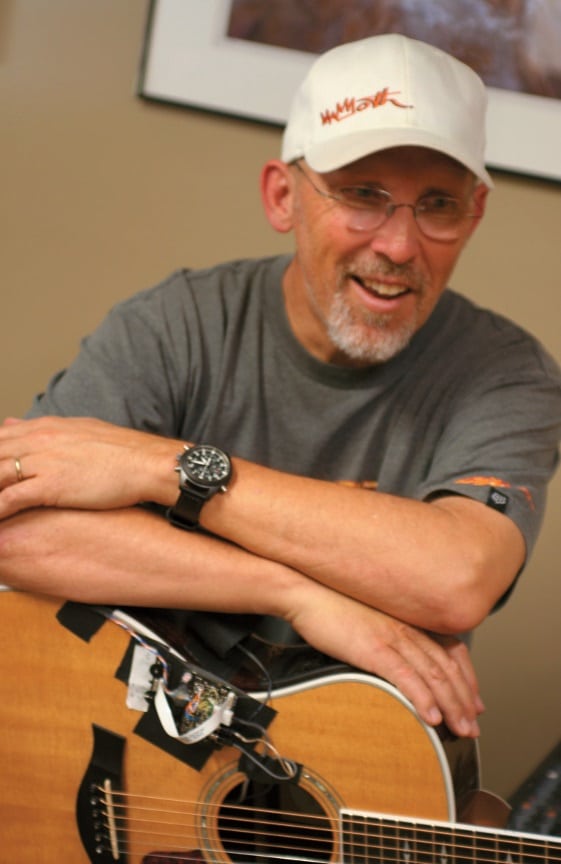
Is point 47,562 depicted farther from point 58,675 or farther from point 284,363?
point 284,363

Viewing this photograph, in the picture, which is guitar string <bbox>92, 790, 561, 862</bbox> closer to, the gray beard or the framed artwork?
the gray beard

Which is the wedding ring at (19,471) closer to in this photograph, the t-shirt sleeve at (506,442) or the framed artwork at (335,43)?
the t-shirt sleeve at (506,442)

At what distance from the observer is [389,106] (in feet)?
4.55

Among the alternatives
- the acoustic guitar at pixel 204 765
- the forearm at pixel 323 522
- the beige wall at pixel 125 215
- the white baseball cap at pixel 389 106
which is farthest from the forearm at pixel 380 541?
the beige wall at pixel 125 215

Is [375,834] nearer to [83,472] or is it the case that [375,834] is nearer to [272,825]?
[272,825]

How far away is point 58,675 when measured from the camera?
4.15 feet

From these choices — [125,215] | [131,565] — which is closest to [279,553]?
[131,565]

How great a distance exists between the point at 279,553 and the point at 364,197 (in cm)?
54

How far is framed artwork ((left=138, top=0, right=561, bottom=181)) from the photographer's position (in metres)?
1.89

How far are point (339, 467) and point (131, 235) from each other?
2.69 feet

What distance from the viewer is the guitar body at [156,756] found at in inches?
47.2

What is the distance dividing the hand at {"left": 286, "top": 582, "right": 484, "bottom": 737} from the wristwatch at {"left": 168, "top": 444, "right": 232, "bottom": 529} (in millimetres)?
175

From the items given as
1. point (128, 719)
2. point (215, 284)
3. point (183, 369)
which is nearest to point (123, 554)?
point (128, 719)

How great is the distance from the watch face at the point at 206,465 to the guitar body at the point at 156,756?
0.73 ft
